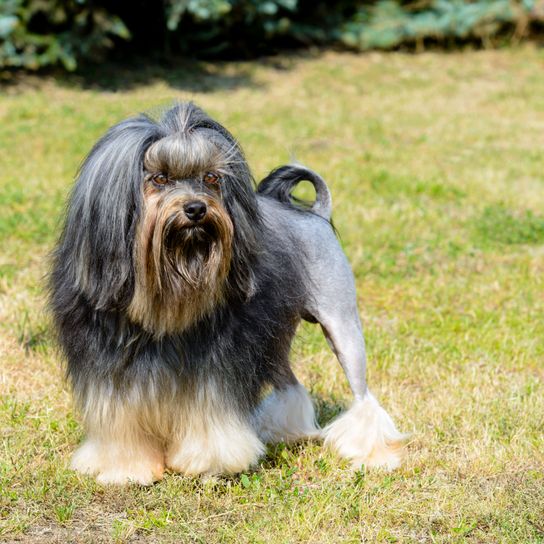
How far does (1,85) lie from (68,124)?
1992 millimetres

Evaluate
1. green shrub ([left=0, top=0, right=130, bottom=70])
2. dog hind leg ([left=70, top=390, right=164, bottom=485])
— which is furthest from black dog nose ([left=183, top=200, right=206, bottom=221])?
green shrub ([left=0, top=0, right=130, bottom=70])

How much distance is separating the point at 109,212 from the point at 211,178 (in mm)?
394

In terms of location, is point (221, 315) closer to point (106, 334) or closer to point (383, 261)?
point (106, 334)

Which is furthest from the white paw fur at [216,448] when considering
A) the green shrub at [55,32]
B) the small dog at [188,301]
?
the green shrub at [55,32]

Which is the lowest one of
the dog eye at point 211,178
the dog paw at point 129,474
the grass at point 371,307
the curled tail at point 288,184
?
the grass at point 371,307

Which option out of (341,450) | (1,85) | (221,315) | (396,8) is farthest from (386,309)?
(396,8)

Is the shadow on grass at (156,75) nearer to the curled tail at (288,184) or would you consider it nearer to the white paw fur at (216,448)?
the curled tail at (288,184)

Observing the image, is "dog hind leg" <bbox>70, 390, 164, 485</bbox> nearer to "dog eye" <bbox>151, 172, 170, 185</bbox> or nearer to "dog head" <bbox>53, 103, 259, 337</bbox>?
"dog head" <bbox>53, 103, 259, 337</bbox>

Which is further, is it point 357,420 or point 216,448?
point 357,420

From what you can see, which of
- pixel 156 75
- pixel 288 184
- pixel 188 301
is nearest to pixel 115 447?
pixel 188 301

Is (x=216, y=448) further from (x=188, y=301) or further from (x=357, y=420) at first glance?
(x=357, y=420)

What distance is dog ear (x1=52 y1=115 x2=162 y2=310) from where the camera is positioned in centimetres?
340

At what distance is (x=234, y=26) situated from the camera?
14125 millimetres

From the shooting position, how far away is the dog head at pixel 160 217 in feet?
11.1
